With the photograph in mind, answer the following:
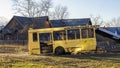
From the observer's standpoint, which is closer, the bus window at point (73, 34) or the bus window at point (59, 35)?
the bus window at point (73, 34)

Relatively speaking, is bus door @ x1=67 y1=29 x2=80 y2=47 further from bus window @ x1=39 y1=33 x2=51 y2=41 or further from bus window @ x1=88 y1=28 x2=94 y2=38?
bus window @ x1=39 y1=33 x2=51 y2=41

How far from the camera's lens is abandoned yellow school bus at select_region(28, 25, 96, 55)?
24.6 m

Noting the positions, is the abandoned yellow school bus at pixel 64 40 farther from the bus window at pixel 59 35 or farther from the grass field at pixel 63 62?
the grass field at pixel 63 62

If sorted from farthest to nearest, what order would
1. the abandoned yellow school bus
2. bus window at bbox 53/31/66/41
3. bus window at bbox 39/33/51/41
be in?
bus window at bbox 39/33/51/41
bus window at bbox 53/31/66/41
the abandoned yellow school bus

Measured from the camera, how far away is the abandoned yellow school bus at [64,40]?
24625 millimetres

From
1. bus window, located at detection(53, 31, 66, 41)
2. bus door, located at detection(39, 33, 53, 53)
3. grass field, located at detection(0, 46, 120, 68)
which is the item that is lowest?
grass field, located at detection(0, 46, 120, 68)

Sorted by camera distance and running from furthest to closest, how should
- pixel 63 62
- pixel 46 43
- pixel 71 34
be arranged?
pixel 46 43 < pixel 71 34 < pixel 63 62

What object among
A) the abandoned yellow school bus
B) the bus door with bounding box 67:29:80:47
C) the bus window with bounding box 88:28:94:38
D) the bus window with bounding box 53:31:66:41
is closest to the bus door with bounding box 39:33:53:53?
the abandoned yellow school bus

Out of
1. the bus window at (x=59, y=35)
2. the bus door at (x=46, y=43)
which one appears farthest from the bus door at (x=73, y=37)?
the bus door at (x=46, y=43)

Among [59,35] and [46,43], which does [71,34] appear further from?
[46,43]

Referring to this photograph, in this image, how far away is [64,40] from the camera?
83.0 ft

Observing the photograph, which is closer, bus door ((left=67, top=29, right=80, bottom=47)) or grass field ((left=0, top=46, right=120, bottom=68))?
grass field ((left=0, top=46, right=120, bottom=68))

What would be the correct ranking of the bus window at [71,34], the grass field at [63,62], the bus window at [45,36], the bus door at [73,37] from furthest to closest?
the bus window at [45,36]
the bus window at [71,34]
the bus door at [73,37]
the grass field at [63,62]

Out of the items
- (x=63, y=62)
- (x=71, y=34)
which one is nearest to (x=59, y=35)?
(x=71, y=34)
